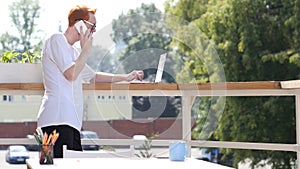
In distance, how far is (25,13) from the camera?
52.5 feet

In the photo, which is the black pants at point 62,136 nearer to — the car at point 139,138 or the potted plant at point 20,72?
the car at point 139,138

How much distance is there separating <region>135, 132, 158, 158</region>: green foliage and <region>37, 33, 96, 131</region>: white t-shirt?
0.31m

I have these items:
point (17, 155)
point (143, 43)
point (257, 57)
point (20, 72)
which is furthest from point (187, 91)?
point (17, 155)

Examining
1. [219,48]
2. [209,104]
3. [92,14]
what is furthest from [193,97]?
[219,48]

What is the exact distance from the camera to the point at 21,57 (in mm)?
3746

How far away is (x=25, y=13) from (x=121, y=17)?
13.3 meters

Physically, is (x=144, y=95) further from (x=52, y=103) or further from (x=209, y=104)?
(x=52, y=103)

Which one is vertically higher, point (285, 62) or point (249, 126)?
point (285, 62)

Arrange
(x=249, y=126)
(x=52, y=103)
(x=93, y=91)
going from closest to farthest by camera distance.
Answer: (x=52, y=103) < (x=93, y=91) < (x=249, y=126)

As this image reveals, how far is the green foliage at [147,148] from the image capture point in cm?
287

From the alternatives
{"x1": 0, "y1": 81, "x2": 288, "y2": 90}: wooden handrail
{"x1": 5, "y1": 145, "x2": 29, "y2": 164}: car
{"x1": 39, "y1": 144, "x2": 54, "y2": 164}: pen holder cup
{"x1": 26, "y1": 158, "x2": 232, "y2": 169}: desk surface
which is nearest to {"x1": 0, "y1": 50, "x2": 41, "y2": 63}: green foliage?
{"x1": 0, "y1": 81, "x2": 288, "y2": 90}: wooden handrail

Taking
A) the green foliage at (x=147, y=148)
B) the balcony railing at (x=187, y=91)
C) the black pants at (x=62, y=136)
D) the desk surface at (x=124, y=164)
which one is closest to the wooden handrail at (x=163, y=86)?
the balcony railing at (x=187, y=91)

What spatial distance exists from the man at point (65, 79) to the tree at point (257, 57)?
977 cm

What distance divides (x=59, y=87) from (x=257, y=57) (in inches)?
406
